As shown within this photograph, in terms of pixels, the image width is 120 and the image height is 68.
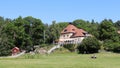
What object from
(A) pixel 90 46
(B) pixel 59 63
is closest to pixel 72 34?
(A) pixel 90 46

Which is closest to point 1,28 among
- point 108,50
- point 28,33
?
point 28,33

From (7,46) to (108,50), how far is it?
1002 inches

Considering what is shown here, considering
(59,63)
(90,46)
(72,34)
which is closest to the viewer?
(59,63)

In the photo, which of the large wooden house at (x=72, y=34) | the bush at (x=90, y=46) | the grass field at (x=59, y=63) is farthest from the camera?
the large wooden house at (x=72, y=34)

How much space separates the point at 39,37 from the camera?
10862cm

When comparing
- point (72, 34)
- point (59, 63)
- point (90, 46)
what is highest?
point (72, 34)

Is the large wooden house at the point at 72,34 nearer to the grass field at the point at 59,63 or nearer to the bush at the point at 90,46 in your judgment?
the bush at the point at 90,46

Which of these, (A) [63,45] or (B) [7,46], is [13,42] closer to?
(B) [7,46]

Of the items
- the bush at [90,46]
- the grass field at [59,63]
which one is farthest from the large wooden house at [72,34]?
the grass field at [59,63]

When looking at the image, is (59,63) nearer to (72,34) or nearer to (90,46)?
(90,46)

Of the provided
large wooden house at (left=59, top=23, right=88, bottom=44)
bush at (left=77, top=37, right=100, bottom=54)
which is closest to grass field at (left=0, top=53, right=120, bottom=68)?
bush at (left=77, top=37, right=100, bottom=54)

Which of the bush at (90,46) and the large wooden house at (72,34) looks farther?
the large wooden house at (72,34)

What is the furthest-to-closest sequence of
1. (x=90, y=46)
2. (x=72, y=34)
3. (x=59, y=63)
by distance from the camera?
1. (x=72, y=34)
2. (x=90, y=46)
3. (x=59, y=63)

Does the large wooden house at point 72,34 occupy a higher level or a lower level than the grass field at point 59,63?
higher
